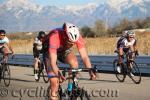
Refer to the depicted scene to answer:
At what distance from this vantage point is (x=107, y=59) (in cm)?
2123

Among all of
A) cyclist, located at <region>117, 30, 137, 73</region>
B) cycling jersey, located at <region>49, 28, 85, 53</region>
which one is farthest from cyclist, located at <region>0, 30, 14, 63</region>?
cycling jersey, located at <region>49, 28, 85, 53</region>

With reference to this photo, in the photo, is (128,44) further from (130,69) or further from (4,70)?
(4,70)

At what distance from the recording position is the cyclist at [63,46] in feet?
28.3

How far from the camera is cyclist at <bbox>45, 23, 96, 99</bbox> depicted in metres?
8.62

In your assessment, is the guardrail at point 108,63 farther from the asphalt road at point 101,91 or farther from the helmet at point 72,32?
the helmet at point 72,32

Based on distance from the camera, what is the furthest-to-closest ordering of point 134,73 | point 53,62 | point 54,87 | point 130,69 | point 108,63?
1. point 108,63
2. point 130,69
3. point 134,73
4. point 54,87
5. point 53,62

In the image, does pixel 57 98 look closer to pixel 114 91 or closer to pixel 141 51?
pixel 114 91

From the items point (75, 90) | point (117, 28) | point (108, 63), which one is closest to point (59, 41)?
point (75, 90)

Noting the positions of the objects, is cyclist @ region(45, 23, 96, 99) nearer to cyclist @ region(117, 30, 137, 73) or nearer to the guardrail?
cyclist @ region(117, 30, 137, 73)

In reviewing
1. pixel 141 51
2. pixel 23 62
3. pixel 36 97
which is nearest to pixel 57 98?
pixel 36 97

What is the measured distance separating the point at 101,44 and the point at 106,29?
6747cm

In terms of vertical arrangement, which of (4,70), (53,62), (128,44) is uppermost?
(128,44)

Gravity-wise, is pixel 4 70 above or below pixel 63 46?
below

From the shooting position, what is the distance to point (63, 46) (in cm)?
938
